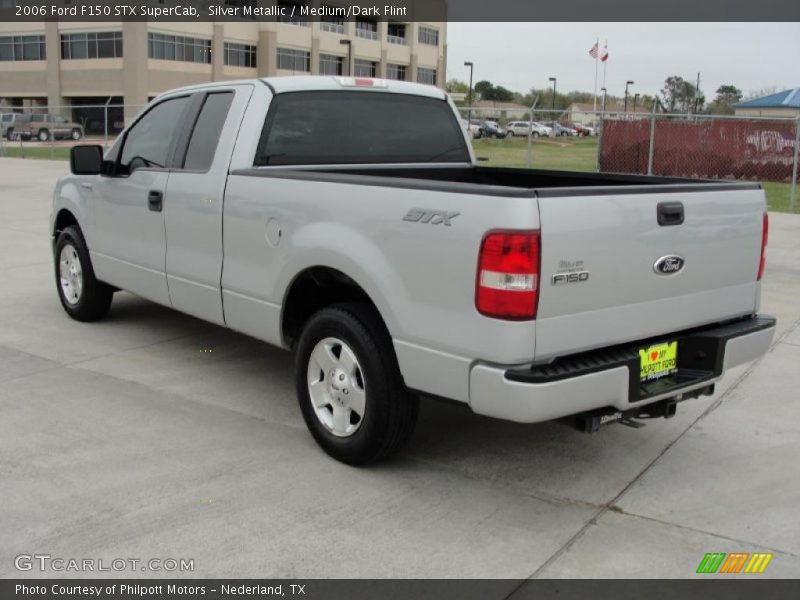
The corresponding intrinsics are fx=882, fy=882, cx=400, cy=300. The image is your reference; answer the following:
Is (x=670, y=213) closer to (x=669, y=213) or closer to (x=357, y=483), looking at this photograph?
(x=669, y=213)

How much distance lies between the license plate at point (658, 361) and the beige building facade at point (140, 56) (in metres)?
53.4

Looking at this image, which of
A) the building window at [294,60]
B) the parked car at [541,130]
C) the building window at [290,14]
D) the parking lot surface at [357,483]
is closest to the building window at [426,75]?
the building window at [294,60]

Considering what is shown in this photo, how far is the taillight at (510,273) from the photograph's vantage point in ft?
11.5

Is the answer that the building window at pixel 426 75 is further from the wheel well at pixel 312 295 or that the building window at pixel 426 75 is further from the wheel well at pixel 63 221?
the wheel well at pixel 312 295

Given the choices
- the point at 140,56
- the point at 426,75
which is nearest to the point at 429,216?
the point at 140,56

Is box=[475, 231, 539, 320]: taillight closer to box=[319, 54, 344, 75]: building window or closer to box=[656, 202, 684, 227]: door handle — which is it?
box=[656, 202, 684, 227]: door handle

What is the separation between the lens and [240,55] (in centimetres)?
6775

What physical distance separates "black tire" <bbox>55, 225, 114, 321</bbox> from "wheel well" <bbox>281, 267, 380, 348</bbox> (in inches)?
107

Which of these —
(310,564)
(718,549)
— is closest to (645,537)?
(718,549)

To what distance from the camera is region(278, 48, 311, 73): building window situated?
230ft

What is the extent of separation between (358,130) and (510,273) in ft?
8.16

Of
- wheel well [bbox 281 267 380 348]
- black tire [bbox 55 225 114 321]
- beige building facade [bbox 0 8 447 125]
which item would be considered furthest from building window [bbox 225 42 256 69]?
wheel well [bbox 281 267 380 348]

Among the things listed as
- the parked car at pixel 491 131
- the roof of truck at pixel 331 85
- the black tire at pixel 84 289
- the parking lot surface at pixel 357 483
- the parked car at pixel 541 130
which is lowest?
the parking lot surface at pixel 357 483

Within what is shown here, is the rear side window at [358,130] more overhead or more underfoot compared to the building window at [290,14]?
more underfoot
